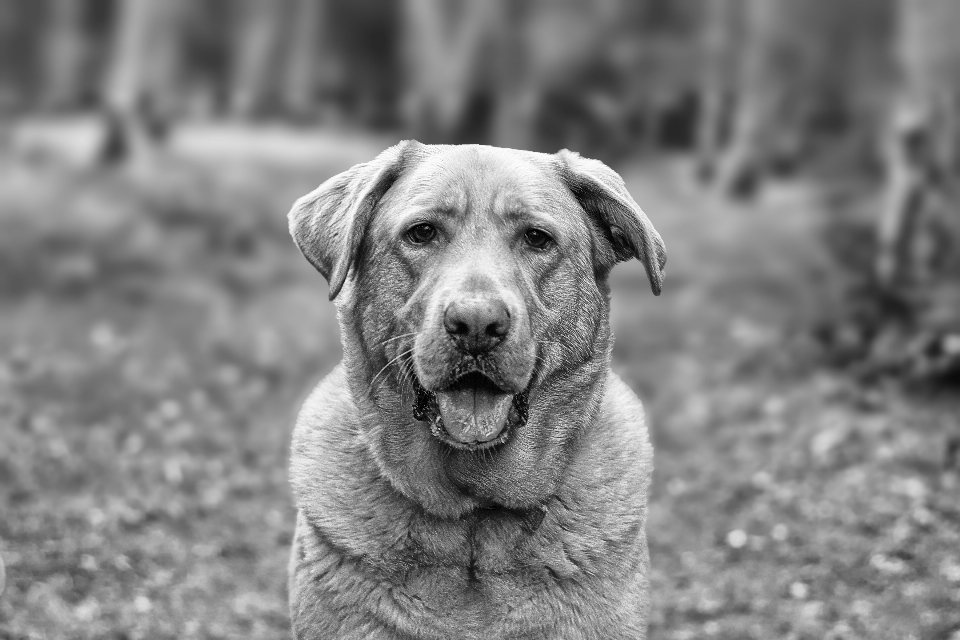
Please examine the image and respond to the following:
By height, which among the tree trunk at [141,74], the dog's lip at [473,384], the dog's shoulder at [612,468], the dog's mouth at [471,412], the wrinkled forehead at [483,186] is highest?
the wrinkled forehead at [483,186]

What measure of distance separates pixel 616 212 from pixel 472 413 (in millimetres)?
943

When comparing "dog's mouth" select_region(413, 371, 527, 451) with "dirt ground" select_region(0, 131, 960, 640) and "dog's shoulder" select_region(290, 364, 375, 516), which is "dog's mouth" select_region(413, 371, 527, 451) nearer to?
"dog's shoulder" select_region(290, 364, 375, 516)

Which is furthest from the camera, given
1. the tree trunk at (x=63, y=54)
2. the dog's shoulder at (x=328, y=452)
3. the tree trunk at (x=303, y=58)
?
the tree trunk at (x=303, y=58)

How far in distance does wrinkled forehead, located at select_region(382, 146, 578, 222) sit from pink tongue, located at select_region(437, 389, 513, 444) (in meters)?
0.64

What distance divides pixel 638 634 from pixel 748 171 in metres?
7.12

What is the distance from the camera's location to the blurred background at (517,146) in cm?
751

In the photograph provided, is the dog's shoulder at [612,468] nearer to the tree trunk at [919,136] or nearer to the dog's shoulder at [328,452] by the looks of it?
the dog's shoulder at [328,452]

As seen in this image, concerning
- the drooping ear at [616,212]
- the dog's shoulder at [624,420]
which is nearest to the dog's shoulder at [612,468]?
the dog's shoulder at [624,420]

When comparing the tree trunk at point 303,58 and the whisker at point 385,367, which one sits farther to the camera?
the tree trunk at point 303,58

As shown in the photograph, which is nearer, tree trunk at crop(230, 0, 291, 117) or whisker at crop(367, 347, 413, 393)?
whisker at crop(367, 347, 413, 393)

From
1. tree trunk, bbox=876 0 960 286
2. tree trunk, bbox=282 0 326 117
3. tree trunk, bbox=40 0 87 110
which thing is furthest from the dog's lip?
tree trunk, bbox=40 0 87 110

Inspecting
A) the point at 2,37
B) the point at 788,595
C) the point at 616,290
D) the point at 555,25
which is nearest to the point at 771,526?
the point at 788,595

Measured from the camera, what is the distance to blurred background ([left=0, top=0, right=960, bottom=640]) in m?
7.51

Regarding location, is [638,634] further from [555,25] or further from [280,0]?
[280,0]
